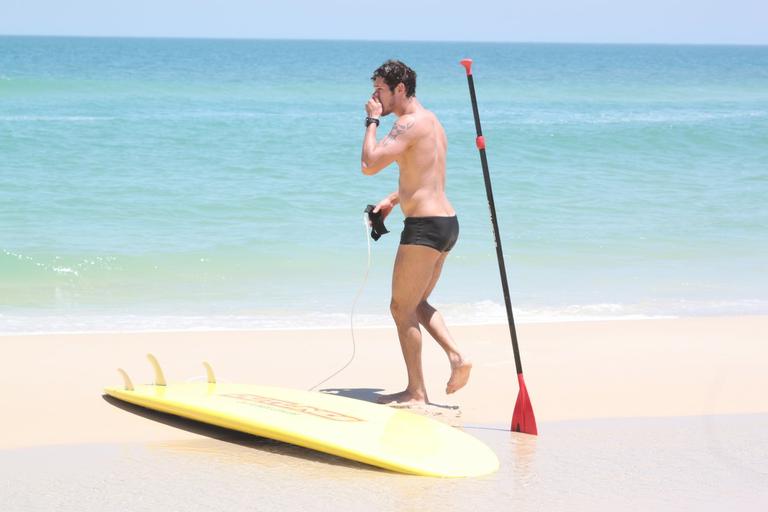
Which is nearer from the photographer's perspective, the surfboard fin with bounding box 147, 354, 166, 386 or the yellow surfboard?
the yellow surfboard

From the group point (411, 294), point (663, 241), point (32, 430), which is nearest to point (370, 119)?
point (411, 294)

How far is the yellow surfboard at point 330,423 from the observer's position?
14.5 ft

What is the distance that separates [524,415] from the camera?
16.4 feet

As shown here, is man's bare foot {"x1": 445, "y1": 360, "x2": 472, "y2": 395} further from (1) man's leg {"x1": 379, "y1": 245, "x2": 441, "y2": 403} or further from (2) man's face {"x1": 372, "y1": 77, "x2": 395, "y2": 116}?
(2) man's face {"x1": 372, "y1": 77, "x2": 395, "y2": 116}

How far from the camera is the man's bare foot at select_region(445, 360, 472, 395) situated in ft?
17.2

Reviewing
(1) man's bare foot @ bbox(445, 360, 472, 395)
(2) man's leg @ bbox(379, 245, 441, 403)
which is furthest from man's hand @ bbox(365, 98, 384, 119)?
(1) man's bare foot @ bbox(445, 360, 472, 395)

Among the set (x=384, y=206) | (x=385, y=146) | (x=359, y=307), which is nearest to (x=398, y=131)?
(x=385, y=146)

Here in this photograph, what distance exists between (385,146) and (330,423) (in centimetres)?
123

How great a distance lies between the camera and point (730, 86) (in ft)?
159

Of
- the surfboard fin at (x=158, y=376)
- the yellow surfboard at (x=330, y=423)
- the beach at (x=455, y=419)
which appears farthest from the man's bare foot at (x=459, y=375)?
the surfboard fin at (x=158, y=376)

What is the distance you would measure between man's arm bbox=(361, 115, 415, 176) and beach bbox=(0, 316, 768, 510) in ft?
3.73

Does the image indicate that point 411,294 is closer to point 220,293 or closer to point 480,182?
point 220,293

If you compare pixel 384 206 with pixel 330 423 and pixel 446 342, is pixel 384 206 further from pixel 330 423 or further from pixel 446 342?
pixel 330 423

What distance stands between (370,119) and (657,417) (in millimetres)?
1857
